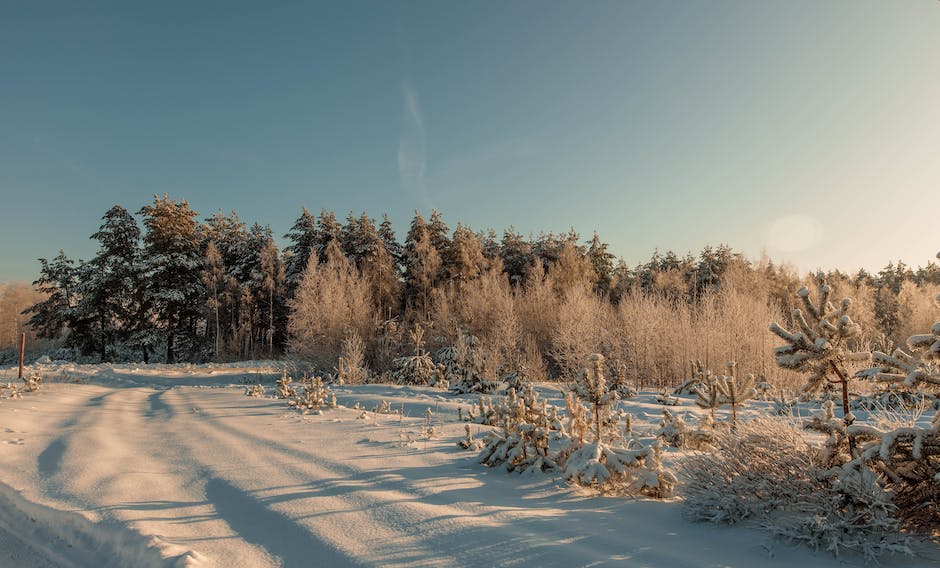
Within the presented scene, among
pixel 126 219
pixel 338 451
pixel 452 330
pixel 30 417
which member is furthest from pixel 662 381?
pixel 126 219

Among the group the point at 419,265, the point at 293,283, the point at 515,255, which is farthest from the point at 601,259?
the point at 293,283

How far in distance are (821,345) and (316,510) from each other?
3.94 metres

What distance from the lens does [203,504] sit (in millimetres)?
3662

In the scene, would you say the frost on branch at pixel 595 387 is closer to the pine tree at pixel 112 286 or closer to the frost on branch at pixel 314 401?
the frost on branch at pixel 314 401

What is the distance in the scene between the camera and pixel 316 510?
3.42 metres

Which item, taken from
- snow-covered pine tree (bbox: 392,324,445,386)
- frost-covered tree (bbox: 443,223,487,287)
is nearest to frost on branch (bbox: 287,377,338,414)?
snow-covered pine tree (bbox: 392,324,445,386)

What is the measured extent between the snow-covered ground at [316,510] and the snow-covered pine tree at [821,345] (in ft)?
3.65

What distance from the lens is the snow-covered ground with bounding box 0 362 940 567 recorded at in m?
2.76

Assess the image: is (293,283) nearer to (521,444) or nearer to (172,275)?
(172,275)

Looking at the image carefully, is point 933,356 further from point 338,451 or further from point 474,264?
point 474,264

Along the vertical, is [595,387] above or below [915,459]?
above

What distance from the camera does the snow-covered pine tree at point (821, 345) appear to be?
323 centimetres

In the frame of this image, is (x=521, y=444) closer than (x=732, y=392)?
Yes

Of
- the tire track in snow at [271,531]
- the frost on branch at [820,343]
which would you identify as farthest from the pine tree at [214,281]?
the frost on branch at [820,343]
